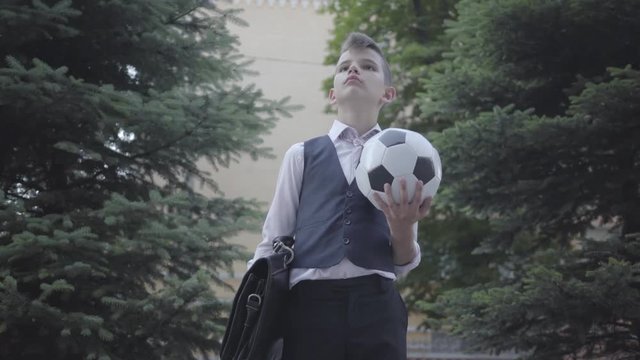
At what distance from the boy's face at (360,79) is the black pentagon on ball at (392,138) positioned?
0.22 m

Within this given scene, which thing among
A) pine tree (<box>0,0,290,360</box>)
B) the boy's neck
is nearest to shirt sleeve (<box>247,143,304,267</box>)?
the boy's neck

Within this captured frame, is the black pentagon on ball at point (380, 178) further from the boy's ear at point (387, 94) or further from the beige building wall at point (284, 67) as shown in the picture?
the beige building wall at point (284, 67)

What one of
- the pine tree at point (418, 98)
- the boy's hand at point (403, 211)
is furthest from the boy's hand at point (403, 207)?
the pine tree at point (418, 98)

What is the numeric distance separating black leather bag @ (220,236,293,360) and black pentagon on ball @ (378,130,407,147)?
0.49 m

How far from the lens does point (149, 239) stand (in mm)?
5691

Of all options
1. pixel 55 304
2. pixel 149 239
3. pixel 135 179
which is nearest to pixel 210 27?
pixel 135 179

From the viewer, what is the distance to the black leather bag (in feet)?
8.79

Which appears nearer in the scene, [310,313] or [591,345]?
[310,313]

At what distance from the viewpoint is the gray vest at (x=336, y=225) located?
8.79 ft

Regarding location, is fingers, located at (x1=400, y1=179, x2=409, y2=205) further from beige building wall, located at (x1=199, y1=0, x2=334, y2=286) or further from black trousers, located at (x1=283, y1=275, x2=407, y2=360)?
beige building wall, located at (x1=199, y1=0, x2=334, y2=286)

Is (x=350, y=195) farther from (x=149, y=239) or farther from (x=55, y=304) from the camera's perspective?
(x=55, y=304)

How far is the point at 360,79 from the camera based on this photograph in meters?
2.94

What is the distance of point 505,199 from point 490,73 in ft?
4.06

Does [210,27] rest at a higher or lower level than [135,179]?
higher
